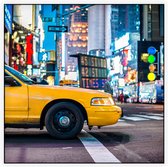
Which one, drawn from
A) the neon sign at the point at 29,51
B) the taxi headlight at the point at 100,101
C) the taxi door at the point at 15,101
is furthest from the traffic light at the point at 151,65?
the taxi door at the point at 15,101

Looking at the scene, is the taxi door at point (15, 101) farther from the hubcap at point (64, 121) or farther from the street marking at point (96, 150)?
the street marking at point (96, 150)

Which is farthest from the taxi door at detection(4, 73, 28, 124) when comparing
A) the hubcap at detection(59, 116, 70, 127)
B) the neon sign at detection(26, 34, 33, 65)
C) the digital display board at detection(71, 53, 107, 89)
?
the neon sign at detection(26, 34, 33, 65)

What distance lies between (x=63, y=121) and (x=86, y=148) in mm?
719

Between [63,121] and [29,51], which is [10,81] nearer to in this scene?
[63,121]

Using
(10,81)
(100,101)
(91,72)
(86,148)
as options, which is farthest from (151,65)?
(86,148)

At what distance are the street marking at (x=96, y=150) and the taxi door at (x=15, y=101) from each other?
942 millimetres

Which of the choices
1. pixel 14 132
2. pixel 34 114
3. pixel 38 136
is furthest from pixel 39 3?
pixel 14 132

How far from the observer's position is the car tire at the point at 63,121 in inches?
216

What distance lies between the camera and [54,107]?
5496 millimetres

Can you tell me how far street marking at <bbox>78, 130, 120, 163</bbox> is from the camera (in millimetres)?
4242

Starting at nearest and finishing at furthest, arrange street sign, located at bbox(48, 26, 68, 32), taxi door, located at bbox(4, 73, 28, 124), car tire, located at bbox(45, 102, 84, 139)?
taxi door, located at bbox(4, 73, 28, 124)
car tire, located at bbox(45, 102, 84, 139)
street sign, located at bbox(48, 26, 68, 32)

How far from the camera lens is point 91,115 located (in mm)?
5578

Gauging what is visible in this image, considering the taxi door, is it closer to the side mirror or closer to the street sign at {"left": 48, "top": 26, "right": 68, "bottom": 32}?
the side mirror

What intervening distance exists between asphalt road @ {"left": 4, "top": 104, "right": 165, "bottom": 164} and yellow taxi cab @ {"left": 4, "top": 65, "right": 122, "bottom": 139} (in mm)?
237
